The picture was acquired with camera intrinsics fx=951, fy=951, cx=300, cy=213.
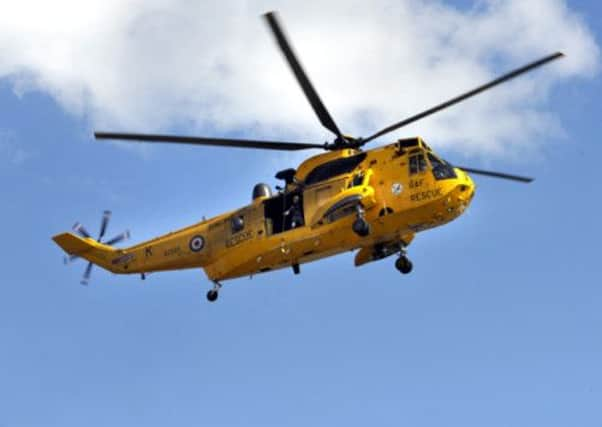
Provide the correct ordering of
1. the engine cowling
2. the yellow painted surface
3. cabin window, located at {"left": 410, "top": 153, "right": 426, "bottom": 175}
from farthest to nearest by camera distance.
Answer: the engine cowling → cabin window, located at {"left": 410, "top": 153, "right": 426, "bottom": 175} → the yellow painted surface

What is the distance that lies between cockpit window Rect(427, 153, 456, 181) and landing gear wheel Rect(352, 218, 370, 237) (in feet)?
11.1

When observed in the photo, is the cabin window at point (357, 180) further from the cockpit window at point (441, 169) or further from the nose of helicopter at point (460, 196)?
the nose of helicopter at point (460, 196)

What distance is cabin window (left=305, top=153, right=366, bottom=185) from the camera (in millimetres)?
40031

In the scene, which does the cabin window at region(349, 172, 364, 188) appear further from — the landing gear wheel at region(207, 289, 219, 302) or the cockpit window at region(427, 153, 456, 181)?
the landing gear wheel at region(207, 289, 219, 302)

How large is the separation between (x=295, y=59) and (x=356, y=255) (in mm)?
10350

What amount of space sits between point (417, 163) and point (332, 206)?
152 inches

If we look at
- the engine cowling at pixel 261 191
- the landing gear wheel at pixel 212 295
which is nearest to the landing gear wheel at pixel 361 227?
the engine cowling at pixel 261 191

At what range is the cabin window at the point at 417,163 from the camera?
38.4 m

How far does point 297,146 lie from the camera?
40.2 m

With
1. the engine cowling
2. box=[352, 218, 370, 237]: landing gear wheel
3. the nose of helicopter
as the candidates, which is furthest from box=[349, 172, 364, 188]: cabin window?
the engine cowling

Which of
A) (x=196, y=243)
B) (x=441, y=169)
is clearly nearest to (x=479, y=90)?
(x=441, y=169)

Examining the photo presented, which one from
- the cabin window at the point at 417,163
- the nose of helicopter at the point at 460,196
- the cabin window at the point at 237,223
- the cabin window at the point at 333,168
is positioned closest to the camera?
the nose of helicopter at the point at 460,196

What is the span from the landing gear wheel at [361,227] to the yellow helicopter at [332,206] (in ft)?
0.13

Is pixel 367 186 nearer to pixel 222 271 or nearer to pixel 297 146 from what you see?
pixel 297 146
